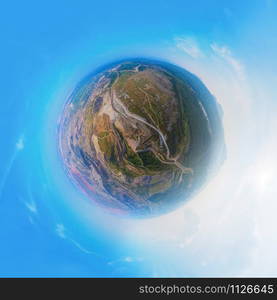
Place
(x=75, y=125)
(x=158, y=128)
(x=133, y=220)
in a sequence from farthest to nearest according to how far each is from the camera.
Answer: (x=133, y=220) → (x=75, y=125) → (x=158, y=128)

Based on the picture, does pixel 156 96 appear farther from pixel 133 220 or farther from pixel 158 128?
pixel 133 220

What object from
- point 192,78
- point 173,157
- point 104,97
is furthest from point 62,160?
point 192,78

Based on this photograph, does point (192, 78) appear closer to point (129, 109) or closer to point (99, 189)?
point (129, 109)

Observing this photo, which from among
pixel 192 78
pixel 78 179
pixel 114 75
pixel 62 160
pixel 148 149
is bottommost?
pixel 148 149

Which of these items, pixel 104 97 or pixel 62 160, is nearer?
pixel 104 97

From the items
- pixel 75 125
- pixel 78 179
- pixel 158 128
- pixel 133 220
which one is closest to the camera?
pixel 158 128

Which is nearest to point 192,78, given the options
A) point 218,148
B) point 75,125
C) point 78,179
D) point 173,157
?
point 218,148

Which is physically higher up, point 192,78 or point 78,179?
point 192,78
